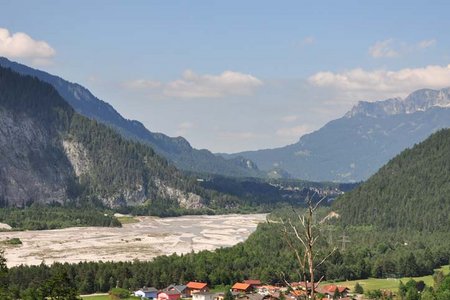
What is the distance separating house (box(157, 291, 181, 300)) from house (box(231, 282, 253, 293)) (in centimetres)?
966

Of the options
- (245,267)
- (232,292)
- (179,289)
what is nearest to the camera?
(179,289)

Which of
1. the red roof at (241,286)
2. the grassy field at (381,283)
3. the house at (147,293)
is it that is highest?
the red roof at (241,286)

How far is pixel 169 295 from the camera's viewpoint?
4166 inches

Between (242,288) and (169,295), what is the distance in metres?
12.0

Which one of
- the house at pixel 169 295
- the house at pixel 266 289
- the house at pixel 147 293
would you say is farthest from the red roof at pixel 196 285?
the house at pixel 266 289

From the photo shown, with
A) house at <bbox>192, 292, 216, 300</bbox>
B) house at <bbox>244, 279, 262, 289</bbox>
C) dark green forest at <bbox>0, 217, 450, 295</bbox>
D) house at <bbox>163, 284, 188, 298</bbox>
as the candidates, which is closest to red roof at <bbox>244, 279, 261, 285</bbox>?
house at <bbox>244, 279, 262, 289</bbox>

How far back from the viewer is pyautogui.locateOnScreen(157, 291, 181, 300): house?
4104 inches

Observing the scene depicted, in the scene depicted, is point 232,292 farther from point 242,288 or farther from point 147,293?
point 147,293

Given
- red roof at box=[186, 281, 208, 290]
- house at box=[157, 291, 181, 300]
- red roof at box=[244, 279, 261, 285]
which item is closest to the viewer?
house at box=[157, 291, 181, 300]

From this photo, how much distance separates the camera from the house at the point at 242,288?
11029 cm

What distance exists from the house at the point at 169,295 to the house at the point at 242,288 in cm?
966

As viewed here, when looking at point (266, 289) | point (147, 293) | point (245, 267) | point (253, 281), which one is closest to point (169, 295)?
point (147, 293)

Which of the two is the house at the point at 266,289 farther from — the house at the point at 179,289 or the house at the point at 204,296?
the house at the point at 179,289

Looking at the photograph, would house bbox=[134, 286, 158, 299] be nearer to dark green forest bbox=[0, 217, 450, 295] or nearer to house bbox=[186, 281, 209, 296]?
dark green forest bbox=[0, 217, 450, 295]
